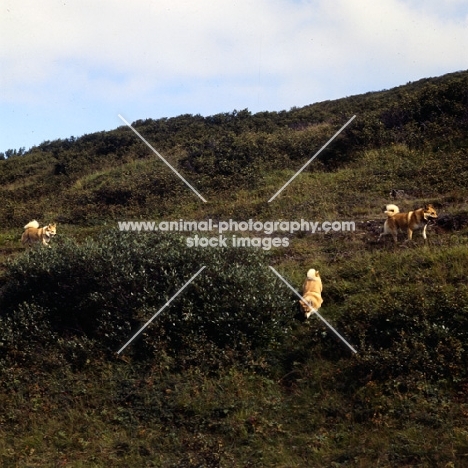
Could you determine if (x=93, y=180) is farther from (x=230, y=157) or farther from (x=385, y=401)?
(x=385, y=401)

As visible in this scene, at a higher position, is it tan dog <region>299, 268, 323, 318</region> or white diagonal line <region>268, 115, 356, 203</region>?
white diagonal line <region>268, 115, 356, 203</region>

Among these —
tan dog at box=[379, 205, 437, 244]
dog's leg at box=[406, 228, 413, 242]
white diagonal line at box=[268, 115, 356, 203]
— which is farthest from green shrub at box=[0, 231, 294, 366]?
white diagonal line at box=[268, 115, 356, 203]

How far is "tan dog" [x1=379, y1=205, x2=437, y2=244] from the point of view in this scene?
36.2 feet

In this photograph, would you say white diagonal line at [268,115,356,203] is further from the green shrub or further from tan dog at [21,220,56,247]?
the green shrub

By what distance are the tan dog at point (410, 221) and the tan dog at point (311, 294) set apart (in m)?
2.74

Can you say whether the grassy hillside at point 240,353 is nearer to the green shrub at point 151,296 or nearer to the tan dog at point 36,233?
the green shrub at point 151,296

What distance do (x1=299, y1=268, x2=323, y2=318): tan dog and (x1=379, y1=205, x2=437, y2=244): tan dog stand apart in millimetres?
2742

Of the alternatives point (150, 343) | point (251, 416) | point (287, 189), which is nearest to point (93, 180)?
point (287, 189)

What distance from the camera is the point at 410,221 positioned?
438 inches

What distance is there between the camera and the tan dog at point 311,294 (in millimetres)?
8602

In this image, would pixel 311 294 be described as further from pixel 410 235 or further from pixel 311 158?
pixel 311 158

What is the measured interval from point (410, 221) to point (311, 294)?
3432mm

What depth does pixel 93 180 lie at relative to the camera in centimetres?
2416

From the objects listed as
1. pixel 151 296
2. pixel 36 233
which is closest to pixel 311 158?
pixel 36 233
